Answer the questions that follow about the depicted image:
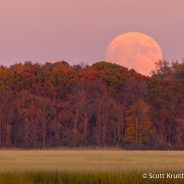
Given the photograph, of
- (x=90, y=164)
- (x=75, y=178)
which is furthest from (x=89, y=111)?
(x=75, y=178)

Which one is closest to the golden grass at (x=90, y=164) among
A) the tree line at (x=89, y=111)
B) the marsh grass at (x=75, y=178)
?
the marsh grass at (x=75, y=178)

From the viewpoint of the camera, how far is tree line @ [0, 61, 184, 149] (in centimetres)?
7900

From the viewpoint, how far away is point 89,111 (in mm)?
80750

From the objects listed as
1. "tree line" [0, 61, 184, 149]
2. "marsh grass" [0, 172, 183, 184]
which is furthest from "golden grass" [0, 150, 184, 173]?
"tree line" [0, 61, 184, 149]

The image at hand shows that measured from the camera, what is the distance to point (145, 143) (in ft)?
259

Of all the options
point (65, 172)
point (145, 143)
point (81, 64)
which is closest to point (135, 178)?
point (65, 172)

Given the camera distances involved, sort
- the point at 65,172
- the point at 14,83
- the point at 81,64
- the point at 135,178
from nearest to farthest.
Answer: the point at 135,178
the point at 65,172
the point at 14,83
the point at 81,64

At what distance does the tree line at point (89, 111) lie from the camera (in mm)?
79000

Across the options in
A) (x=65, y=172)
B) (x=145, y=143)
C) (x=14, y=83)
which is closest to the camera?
(x=65, y=172)

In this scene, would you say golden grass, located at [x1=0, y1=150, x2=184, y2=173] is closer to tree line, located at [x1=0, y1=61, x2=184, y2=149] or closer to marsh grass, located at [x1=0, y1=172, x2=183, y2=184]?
marsh grass, located at [x1=0, y1=172, x2=183, y2=184]

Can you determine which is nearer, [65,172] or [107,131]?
[65,172]

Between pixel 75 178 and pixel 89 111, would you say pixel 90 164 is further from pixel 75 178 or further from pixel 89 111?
pixel 89 111

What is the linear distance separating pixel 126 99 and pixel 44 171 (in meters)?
62.2

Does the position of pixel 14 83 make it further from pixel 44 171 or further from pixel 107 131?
pixel 44 171
